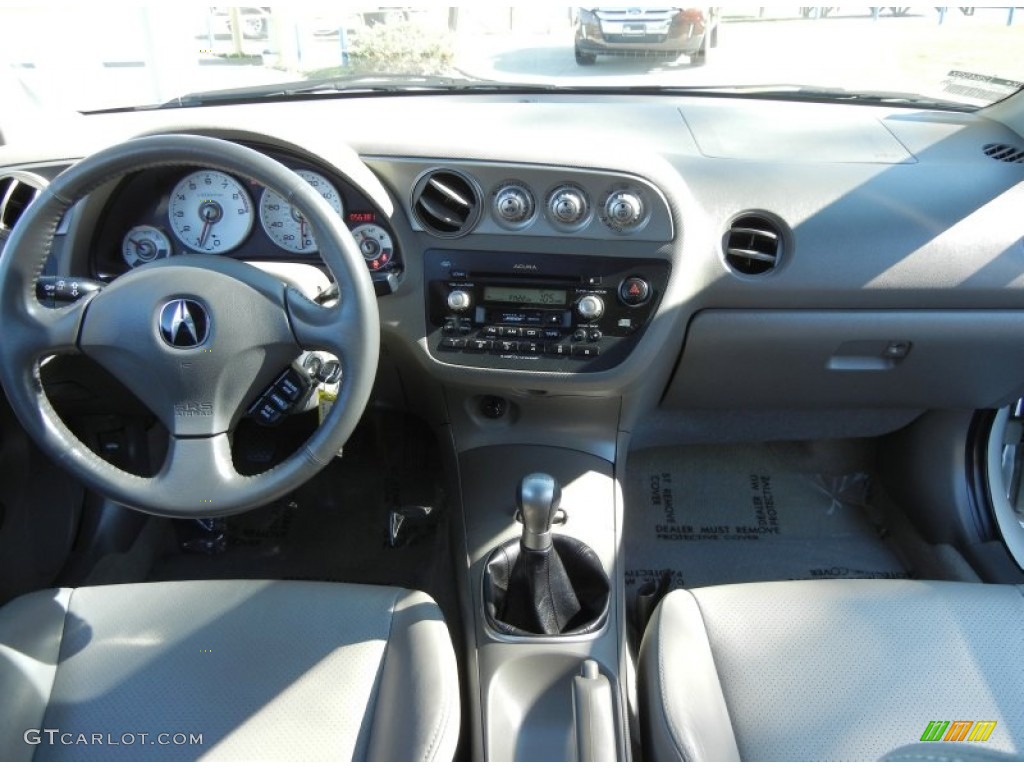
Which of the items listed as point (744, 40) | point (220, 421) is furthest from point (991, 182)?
point (220, 421)

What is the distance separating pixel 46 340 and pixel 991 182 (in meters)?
1.91

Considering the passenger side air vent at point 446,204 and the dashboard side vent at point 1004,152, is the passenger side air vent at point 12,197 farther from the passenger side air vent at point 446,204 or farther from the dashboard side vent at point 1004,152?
the dashboard side vent at point 1004,152

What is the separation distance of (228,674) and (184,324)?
596mm

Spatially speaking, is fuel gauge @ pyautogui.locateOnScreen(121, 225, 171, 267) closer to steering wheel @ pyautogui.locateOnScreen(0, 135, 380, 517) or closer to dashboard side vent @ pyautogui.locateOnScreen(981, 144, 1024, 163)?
steering wheel @ pyautogui.locateOnScreen(0, 135, 380, 517)

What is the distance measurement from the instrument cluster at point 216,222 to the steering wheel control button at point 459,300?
0.13 meters

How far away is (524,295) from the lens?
1.77m

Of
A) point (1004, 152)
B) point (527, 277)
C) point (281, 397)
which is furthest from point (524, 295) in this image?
point (1004, 152)

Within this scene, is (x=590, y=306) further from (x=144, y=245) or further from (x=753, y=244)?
(x=144, y=245)

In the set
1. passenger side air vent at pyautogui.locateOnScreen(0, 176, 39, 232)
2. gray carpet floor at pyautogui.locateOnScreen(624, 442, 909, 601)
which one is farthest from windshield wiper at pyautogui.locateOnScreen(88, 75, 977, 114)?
gray carpet floor at pyautogui.locateOnScreen(624, 442, 909, 601)

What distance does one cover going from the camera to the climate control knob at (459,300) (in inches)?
69.5

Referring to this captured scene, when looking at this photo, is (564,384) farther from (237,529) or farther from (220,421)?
(237,529)

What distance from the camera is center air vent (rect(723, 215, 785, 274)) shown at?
1.82 meters

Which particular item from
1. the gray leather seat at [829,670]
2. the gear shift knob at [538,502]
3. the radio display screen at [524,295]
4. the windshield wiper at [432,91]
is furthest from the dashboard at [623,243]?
the gray leather seat at [829,670]

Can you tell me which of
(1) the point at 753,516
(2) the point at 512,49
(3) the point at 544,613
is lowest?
(1) the point at 753,516
